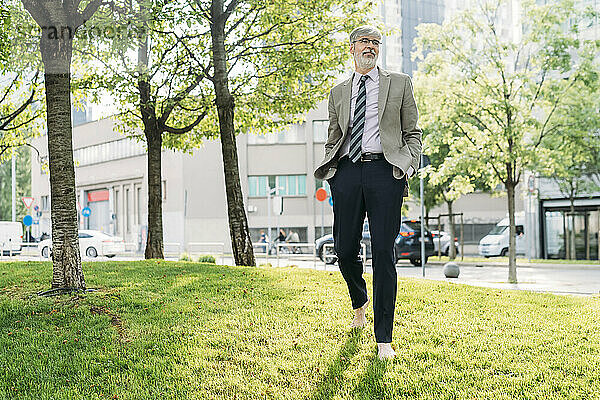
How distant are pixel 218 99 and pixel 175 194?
35597 millimetres

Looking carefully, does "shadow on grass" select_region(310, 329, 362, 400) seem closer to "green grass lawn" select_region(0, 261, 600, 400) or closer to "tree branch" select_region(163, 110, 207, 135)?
"green grass lawn" select_region(0, 261, 600, 400)

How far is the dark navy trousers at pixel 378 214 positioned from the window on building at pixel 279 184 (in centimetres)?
4163

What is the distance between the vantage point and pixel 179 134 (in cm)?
1698

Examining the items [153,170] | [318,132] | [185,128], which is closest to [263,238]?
[318,132]

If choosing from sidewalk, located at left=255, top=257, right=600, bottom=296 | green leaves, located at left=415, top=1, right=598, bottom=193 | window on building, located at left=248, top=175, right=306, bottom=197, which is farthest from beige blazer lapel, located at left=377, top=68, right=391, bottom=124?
window on building, located at left=248, top=175, right=306, bottom=197

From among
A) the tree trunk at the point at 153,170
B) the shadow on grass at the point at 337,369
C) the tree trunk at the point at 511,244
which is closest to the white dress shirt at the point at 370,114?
the shadow on grass at the point at 337,369

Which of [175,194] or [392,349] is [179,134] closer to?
[392,349]

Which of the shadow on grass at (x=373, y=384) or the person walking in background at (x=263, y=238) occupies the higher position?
the shadow on grass at (x=373, y=384)

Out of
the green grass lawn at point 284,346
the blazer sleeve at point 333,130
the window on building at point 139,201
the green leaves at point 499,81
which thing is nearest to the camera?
the green grass lawn at point 284,346

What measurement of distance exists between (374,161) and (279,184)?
42231 mm

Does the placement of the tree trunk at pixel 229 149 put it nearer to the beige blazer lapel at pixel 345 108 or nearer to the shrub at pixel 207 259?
the beige blazer lapel at pixel 345 108

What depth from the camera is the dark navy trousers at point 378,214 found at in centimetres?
469

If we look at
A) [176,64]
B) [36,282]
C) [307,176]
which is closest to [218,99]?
[176,64]

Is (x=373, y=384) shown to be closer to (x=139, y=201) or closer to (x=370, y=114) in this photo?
(x=370, y=114)
